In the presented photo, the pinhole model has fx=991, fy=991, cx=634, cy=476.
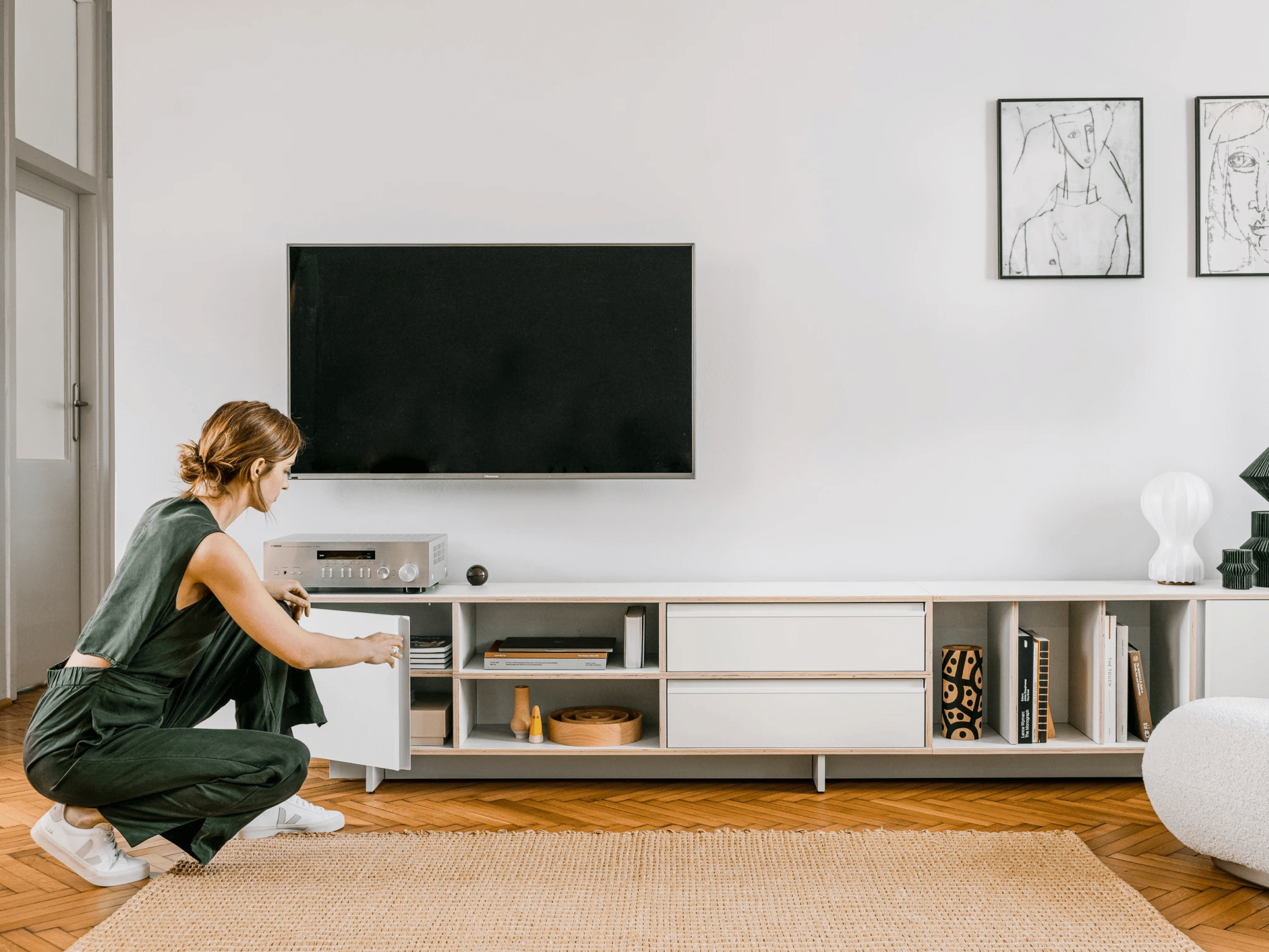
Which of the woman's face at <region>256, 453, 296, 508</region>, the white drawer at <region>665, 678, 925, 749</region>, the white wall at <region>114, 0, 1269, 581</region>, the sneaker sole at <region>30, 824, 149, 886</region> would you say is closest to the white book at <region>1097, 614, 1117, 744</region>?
the white wall at <region>114, 0, 1269, 581</region>

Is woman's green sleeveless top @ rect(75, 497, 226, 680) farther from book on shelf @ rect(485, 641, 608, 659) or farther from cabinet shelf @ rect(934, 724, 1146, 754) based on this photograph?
cabinet shelf @ rect(934, 724, 1146, 754)

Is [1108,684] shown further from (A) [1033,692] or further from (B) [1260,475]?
(B) [1260,475]

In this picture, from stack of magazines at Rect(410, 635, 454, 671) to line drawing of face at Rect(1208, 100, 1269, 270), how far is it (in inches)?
100

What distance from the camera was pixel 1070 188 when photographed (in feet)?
9.72

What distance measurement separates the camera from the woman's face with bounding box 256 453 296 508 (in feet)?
6.40

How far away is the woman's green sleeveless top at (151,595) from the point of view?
1821 millimetres

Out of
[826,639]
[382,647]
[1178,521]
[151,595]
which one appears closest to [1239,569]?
[1178,521]

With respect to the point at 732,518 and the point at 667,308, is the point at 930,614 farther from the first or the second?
the point at 667,308

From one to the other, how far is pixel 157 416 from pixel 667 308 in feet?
5.21

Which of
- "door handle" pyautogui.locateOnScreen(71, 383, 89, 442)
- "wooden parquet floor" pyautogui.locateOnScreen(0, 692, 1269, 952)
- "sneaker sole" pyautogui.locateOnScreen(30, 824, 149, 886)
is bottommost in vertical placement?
"wooden parquet floor" pyautogui.locateOnScreen(0, 692, 1269, 952)

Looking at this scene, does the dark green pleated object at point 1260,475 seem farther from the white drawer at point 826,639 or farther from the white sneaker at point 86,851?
the white sneaker at point 86,851

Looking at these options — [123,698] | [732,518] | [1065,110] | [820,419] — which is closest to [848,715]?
[732,518]

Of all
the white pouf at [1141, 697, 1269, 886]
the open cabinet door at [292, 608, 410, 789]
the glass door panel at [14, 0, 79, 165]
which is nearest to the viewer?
the white pouf at [1141, 697, 1269, 886]

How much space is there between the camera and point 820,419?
9.85ft
